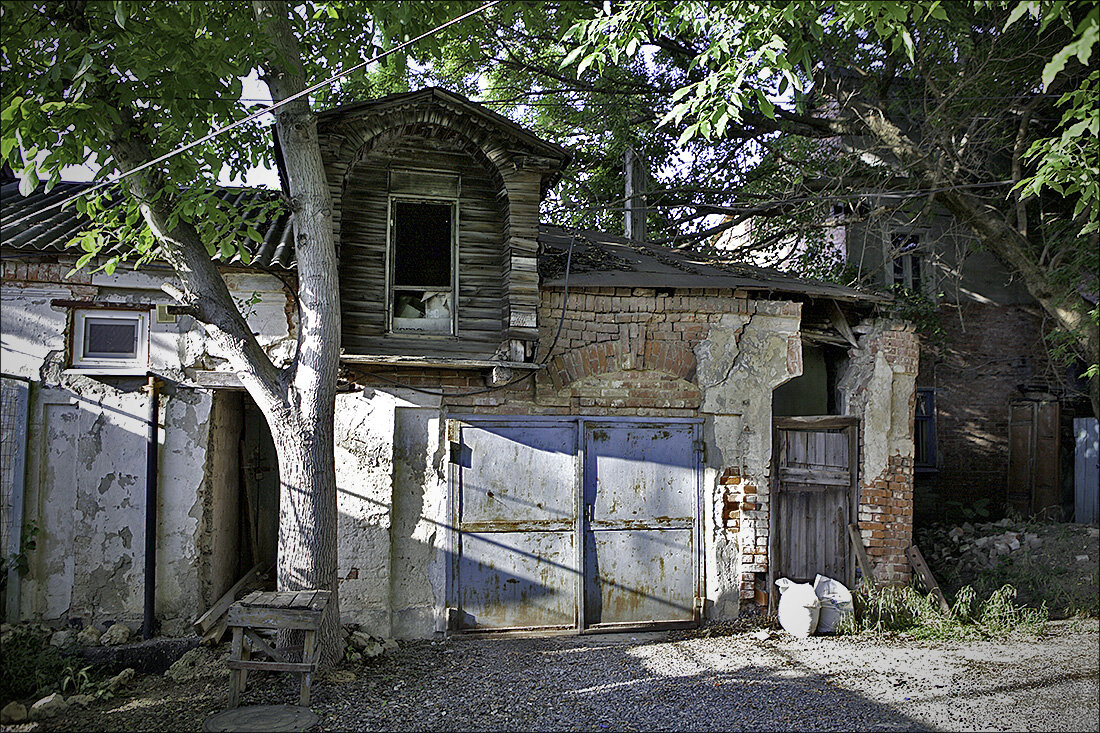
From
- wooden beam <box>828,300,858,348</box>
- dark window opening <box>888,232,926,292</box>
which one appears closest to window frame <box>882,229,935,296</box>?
dark window opening <box>888,232,926,292</box>

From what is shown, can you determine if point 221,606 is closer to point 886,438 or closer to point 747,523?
point 747,523

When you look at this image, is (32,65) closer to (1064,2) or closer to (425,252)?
(425,252)

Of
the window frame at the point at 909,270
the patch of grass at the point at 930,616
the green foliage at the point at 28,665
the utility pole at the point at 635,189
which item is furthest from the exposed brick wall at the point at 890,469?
the green foliage at the point at 28,665

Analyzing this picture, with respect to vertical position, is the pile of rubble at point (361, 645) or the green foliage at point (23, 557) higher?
the green foliage at point (23, 557)

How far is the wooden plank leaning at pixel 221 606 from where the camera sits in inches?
268

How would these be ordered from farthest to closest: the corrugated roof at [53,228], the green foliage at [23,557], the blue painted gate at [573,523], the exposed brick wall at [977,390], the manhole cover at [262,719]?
the exposed brick wall at [977,390]
the blue painted gate at [573,523]
the corrugated roof at [53,228]
the green foliage at [23,557]
the manhole cover at [262,719]

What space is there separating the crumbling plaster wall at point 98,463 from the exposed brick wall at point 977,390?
1122 cm

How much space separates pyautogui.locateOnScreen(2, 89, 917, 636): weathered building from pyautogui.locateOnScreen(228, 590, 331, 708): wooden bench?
1639 millimetres

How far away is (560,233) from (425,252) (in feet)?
6.85

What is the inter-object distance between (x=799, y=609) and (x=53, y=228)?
8.06 m

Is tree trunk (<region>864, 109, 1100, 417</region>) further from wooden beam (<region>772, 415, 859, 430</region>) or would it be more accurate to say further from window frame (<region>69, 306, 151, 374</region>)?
window frame (<region>69, 306, 151, 374</region>)

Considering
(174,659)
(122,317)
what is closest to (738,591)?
(174,659)

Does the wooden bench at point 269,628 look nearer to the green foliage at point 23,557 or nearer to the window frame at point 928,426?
the green foliage at point 23,557

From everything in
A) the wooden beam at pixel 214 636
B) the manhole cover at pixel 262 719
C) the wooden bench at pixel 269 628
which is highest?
the wooden bench at pixel 269 628
